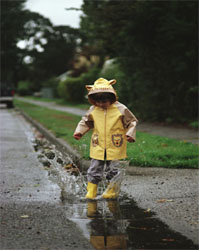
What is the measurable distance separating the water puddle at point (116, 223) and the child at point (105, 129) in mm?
315

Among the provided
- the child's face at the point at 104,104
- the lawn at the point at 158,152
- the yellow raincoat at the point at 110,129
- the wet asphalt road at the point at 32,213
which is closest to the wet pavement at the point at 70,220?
the wet asphalt road at the point at 32,213

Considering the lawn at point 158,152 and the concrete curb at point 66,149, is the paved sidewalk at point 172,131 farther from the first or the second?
the concrete curb at point 66,149

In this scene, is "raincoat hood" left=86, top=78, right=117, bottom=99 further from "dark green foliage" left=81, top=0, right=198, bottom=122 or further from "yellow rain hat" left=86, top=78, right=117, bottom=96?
"dark green foliage" left=81, top=0, right=198, bottom=122

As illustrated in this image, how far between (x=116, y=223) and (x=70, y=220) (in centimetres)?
44

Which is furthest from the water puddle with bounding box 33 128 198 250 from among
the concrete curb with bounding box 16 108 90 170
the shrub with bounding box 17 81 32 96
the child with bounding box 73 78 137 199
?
the shrub with bounding box 17 81 32 96

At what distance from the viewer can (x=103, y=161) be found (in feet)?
18.0

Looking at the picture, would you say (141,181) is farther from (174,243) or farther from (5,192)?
(174,243)

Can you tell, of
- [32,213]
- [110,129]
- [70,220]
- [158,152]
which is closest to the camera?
[70,220]

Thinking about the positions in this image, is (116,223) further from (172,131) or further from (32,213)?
(172,131)

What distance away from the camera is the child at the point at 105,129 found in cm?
533

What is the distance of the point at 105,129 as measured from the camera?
533 cm

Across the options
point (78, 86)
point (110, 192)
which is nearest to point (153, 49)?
point (110, 192)

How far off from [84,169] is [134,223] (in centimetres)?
309

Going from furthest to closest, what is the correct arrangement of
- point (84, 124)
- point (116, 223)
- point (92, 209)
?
point (84, 124) < point (92, 209) < point (116, 223)
